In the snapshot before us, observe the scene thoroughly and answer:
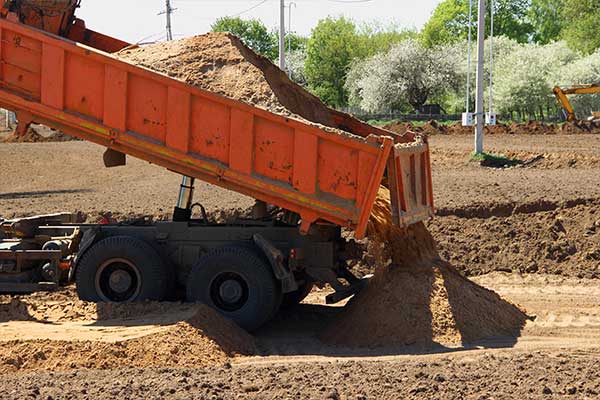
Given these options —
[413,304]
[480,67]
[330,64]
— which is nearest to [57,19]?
[413,304]

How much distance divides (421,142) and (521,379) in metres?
4.75

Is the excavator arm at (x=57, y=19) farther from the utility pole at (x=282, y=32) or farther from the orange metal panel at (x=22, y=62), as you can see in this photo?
the utility pole at (x=282, y=32)

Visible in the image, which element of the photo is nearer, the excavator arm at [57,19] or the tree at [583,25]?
the excavator arm at [57,19]

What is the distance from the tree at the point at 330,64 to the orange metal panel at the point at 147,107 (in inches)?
3239

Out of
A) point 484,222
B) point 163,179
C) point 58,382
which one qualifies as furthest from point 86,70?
point 163,179

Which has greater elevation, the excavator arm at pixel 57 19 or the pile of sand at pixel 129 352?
the excavator arm at pixel 57 19

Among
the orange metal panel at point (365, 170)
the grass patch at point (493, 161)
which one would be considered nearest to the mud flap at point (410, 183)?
the orange metal panel at point (365, 170)

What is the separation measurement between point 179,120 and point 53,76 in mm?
1570

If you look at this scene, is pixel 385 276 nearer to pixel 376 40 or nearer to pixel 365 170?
pixel 365 170

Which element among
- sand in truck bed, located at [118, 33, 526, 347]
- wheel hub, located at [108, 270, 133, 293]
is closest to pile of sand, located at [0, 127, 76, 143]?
sand in truck bed, located at [118, 33, 526, 347]

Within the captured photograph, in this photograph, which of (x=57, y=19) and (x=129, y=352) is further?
(x=57, y=19)

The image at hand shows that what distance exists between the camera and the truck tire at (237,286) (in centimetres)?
1197

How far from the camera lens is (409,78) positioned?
82.8 metres

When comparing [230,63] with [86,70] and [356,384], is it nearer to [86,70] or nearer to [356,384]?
[86,70]
